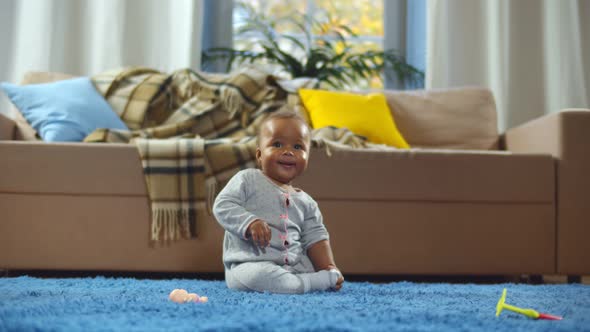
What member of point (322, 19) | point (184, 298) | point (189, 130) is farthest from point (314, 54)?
point (184, 298)

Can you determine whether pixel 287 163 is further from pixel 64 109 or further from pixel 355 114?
pixel 64 109

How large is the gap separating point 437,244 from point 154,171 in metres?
0.92

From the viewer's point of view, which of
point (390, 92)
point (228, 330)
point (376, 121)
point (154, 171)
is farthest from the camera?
point (390, 92)

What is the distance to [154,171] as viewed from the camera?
1.87 metres

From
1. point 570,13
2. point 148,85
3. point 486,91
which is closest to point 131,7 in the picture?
point 148,85

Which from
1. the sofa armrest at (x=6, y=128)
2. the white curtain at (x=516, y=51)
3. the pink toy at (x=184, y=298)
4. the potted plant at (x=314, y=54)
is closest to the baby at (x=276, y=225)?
the pink toy at (x=184, y=298)

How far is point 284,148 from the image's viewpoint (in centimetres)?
142

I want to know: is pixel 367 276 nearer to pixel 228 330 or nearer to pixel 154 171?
pixel 154 171

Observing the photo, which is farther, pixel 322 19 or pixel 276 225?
pixel 322 19

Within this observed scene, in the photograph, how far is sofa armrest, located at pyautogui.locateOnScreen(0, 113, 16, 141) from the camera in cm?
222

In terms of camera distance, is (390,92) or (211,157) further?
(390,92)

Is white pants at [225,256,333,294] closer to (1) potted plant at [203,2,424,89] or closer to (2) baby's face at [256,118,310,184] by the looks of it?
(2) baby's face at [256,118,310,184]

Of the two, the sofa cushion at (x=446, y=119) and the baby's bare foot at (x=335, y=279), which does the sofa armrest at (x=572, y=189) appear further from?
the baby's bare foot at (x=335, y=279)

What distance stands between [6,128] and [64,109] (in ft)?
0.74
